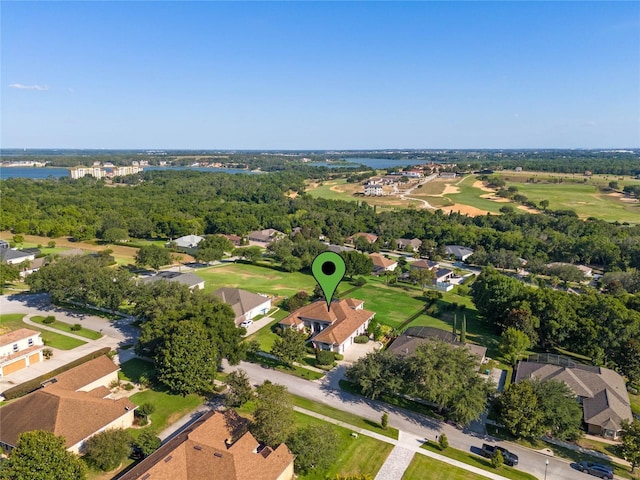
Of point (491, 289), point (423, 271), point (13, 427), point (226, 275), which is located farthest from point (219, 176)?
point (13, 427)

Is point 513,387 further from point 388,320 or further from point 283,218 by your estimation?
point 283,218

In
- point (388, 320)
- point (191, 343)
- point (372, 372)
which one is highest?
point (191, 343)

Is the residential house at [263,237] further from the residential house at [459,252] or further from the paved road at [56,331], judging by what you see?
the paved road at [56,331]

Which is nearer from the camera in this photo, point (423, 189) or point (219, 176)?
point (423, 189)

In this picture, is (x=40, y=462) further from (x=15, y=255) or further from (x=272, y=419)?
(x=15, y=255)

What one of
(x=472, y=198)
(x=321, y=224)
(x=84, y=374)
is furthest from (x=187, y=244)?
(x=472, y=198)

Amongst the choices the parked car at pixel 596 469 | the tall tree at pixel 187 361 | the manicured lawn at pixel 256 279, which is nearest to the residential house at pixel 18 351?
the tall tree at pixel 187 361
